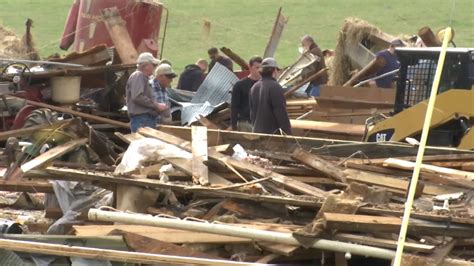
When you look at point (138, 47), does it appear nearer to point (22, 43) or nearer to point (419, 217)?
point (22, 43)

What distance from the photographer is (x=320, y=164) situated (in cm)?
934

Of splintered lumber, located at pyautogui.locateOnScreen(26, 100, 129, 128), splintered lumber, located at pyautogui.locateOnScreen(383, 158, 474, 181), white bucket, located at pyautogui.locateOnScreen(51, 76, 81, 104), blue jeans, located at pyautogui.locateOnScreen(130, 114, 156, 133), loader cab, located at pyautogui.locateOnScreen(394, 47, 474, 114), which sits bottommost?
splintered lumber, located at pyautogui.locateOnScreen(26, 100, 129, 128)

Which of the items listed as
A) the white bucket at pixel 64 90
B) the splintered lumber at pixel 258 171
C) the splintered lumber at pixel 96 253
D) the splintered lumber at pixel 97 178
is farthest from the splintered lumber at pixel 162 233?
the white bucket at pixel 64 90

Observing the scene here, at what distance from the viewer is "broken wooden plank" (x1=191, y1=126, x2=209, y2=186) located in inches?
358

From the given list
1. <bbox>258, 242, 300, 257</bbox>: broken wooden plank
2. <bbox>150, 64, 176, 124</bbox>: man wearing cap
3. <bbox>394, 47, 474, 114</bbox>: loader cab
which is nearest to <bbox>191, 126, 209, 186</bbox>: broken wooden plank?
<bbox>258, 242, 300, 257</bbox>: broken wooden plank

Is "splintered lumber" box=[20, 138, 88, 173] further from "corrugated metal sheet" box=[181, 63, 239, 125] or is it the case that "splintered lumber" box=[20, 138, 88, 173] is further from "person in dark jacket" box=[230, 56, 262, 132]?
"corrugated metal sheet" box=[181, 63, 239, 125]

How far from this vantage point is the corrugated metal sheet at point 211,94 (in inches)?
650

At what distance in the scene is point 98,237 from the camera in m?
8.51

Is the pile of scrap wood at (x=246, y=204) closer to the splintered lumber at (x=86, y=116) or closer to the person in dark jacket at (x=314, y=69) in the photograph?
the splintered lumber at (x=86, y=116)

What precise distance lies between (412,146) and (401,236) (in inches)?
112

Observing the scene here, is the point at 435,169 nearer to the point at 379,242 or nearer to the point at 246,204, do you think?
the point at 379,242

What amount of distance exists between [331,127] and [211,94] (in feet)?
12.5

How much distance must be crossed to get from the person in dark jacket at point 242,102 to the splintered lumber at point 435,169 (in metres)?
5.16

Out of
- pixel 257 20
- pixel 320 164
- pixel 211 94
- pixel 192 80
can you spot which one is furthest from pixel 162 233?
pixel 257 20
